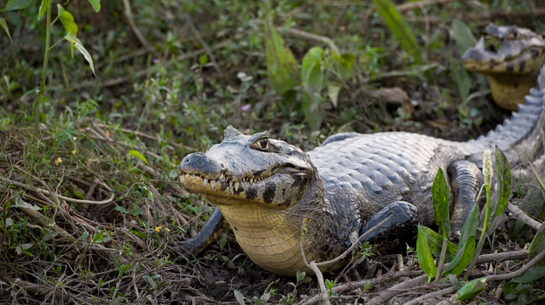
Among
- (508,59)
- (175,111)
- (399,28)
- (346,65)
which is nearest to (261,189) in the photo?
(175,111)

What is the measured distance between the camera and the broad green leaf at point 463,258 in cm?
215

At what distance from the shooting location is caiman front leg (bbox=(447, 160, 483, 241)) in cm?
332

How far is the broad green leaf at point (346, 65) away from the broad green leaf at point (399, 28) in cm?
101

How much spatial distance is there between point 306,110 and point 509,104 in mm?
2094

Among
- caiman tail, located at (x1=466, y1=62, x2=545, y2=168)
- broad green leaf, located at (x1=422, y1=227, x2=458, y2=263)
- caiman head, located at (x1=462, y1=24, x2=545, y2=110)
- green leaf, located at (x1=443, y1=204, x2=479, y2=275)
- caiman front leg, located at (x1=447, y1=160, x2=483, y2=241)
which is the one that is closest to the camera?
green leaf, located at (x1=443, y1=204, x2=479, y2=275)

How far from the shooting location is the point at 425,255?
220 cm

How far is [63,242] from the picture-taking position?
9.09 feet

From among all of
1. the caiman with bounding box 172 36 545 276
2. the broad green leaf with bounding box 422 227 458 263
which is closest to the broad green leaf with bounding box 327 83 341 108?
the caiman with bounding box 172 36 545 276

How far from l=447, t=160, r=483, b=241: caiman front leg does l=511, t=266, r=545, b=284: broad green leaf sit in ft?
3.10

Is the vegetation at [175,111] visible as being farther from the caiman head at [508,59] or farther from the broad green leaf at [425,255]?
the caiman head at [508,59]

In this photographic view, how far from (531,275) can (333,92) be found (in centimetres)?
267

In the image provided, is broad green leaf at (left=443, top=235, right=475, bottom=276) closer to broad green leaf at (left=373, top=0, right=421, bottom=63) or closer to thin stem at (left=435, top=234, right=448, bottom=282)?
thin stem at (left=435, top=234, right=448, bottom=282)

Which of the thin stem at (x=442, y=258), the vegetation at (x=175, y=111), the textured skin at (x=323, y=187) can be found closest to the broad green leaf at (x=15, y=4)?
the vegetation at (x=175, y=111)

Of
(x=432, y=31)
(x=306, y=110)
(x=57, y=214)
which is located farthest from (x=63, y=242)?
(x=432, y=31)
